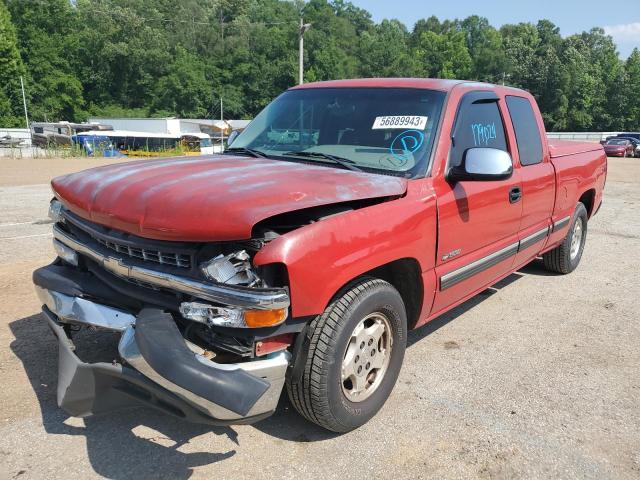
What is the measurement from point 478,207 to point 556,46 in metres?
105

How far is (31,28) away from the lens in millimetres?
75000

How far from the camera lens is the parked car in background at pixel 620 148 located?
36.1 metres

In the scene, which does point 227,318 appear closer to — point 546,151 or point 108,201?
point 108,201

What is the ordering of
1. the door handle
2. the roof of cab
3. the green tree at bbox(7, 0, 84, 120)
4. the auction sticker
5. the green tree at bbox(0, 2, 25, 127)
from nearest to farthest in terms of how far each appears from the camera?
1. the auction sticker
2. the roof of cab
3. the door handle
4. the green tree at bbox(0, 2, 25, 127)
5. the green tree at bbox(7, 0, 84, 120)

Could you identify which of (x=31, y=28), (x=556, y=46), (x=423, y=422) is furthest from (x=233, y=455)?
(x=556, y=46)

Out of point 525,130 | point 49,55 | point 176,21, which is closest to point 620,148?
point 525,130

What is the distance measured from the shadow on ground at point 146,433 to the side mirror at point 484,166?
179 cm

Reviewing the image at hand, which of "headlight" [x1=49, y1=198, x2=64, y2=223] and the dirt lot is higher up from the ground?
"headlight" [x1=49, y1=198, x2=64, y2=223]

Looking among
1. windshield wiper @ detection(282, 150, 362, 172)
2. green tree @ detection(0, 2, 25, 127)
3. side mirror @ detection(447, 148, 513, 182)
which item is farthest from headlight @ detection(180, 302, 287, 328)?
green tree @ detection(0, 2, 25, 127)

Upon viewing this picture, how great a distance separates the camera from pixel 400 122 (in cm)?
355

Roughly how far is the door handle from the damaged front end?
235cm

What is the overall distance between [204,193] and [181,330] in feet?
2.18

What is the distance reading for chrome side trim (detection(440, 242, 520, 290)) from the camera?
346cm

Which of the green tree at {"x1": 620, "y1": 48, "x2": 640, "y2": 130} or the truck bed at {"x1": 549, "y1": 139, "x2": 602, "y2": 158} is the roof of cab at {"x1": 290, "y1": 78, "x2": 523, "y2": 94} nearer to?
the truck bed at {"x1": 549, "y1": 139, "x2": 602, "y2": 158}
